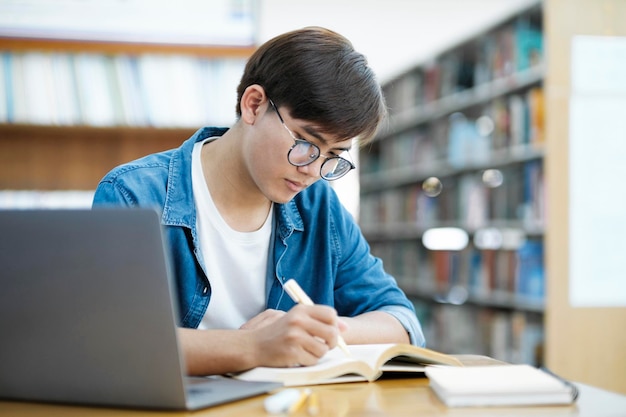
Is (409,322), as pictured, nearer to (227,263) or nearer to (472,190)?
(227,263)

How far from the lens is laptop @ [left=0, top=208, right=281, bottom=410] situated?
734 millimetres

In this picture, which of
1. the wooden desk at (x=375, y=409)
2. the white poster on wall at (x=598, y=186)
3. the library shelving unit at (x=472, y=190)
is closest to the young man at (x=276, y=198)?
the wooden desk at (x=375, y=409)

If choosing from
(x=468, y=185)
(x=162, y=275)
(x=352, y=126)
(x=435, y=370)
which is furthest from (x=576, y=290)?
(x=162, y=275)

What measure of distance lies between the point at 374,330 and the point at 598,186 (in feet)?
7.30

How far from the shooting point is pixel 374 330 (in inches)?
47.9

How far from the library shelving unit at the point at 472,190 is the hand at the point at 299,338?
249 centimetres

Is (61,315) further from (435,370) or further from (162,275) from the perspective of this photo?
(435,370)

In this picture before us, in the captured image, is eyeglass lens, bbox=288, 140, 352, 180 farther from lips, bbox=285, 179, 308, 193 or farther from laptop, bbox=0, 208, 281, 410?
laptop, bbox=0, 208, 281, 410

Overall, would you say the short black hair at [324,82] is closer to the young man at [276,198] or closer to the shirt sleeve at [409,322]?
the young man at [276,198]

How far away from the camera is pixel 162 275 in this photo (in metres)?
0.73

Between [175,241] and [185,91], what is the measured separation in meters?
1.38

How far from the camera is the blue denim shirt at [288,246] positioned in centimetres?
129

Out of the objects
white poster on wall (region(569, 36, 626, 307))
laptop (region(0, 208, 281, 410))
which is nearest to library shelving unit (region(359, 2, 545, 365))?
white poster on wall (region(569, 36, 626, 307))

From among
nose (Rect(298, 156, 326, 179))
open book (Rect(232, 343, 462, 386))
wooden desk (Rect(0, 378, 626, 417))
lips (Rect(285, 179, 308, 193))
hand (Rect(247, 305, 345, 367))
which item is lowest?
wooden desk (Rect(0, 378, 626, 417))
